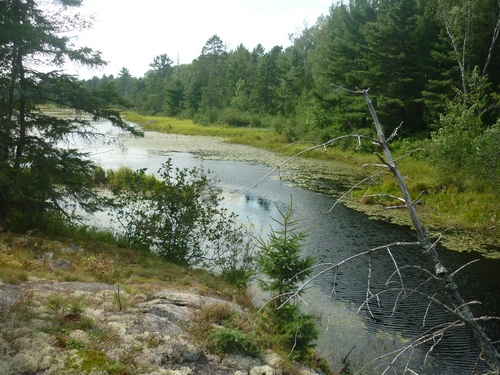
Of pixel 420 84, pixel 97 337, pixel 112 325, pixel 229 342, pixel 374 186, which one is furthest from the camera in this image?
pixel 420 84

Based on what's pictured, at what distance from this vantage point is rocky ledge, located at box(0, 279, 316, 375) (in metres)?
4.12

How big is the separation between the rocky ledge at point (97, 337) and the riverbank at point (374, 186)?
2.75m

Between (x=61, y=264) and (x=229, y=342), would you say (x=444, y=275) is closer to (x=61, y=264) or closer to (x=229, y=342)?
(x=229, y=342)

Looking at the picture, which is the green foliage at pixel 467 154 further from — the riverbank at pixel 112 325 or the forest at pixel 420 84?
the riverbank at pixel 112 325

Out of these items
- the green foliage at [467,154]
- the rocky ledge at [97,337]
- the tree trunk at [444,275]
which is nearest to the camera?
the tree trunk at [444,275]

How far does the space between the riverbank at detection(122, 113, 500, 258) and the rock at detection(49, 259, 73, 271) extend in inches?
198

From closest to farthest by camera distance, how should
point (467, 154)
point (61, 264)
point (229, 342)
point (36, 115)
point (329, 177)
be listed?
1. point (229, 342)
2. point (61, 264)
3. point (36, 115)
4. point (467, 154)
5. point (329, 177)

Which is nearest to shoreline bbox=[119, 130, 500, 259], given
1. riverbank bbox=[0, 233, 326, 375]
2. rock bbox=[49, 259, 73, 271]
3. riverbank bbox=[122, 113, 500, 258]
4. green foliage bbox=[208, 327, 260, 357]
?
riverbank bbox=[122, 113, 500, 258]

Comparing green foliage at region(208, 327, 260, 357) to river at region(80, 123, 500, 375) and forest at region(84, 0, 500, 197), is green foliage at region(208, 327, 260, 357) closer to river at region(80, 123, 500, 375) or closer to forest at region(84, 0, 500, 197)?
river at region(80, 123, 500, 375)

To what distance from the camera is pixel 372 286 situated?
31.3 ft

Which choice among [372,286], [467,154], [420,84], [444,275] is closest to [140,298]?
[444,275]

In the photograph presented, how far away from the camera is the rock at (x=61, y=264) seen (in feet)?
24.3

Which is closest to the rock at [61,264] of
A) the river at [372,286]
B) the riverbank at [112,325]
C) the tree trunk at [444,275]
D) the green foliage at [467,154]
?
the riverbank at [112,325]

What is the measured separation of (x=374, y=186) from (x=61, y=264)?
14.8 m
